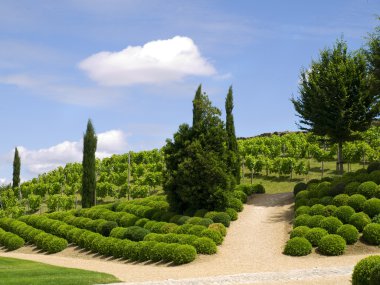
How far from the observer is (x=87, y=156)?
4006 cm

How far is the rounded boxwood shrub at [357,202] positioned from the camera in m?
23.3

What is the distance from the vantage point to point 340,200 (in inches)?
956

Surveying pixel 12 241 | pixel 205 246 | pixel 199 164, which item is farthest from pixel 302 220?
pixel 12 241

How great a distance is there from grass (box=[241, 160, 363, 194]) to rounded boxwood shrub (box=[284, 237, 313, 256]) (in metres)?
19.7

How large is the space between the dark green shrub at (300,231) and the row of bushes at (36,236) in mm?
14311

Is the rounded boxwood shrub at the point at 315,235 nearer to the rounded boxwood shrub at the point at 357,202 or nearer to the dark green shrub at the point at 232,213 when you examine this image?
the rounded boxwood shrub at the point at 357,202

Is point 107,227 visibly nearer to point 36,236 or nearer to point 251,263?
point 36,236

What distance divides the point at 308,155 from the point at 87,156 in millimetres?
23389

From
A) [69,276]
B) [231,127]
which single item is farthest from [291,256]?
[231,127]

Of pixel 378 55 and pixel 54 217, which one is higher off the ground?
pixel 378 55

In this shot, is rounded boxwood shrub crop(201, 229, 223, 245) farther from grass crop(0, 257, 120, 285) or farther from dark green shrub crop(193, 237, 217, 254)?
grass crop(0, 257, 120, 285)

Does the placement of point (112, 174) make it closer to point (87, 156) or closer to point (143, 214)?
point (87, 156)

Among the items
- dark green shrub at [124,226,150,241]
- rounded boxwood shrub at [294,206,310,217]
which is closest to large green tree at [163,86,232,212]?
dark green shrub at [124,226,150,241]

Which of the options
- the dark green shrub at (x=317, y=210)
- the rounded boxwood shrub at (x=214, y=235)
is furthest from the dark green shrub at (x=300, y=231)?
the rounded boxwood shrub at (x=214, y=235)
